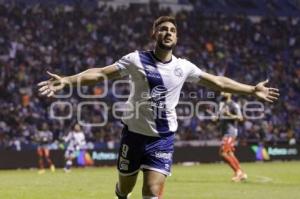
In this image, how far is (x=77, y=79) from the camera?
9.15 meters

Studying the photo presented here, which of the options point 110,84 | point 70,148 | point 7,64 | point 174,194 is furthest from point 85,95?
point 174,194

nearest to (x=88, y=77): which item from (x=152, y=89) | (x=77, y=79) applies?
(x=77, y=79)

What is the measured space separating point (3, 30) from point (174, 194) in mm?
21518

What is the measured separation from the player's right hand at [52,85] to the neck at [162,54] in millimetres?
1530

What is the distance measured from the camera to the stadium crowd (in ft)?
110

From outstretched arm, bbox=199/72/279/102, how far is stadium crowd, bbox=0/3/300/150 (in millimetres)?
19521

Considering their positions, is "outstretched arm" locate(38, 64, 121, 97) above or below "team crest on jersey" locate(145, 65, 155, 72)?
below

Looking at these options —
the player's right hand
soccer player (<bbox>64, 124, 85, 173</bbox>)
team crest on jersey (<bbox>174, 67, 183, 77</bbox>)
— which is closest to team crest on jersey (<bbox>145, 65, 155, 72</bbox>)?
team crest on jersey (<bbox>174, 67, 183, 77</bbox>)

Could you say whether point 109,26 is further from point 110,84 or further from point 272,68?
point 272,68

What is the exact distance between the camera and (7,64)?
34.4 metres

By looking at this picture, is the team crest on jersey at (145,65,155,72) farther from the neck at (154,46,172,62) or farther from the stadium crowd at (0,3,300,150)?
the stadium crowd at (0,3,300,150)

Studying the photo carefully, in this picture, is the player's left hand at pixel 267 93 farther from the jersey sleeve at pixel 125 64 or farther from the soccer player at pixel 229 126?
the soccer player at pixel 229 126

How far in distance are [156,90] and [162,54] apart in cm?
48

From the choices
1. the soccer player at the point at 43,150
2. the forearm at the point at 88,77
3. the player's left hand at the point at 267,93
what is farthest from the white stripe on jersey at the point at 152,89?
the soccer player at the point at 43,150
